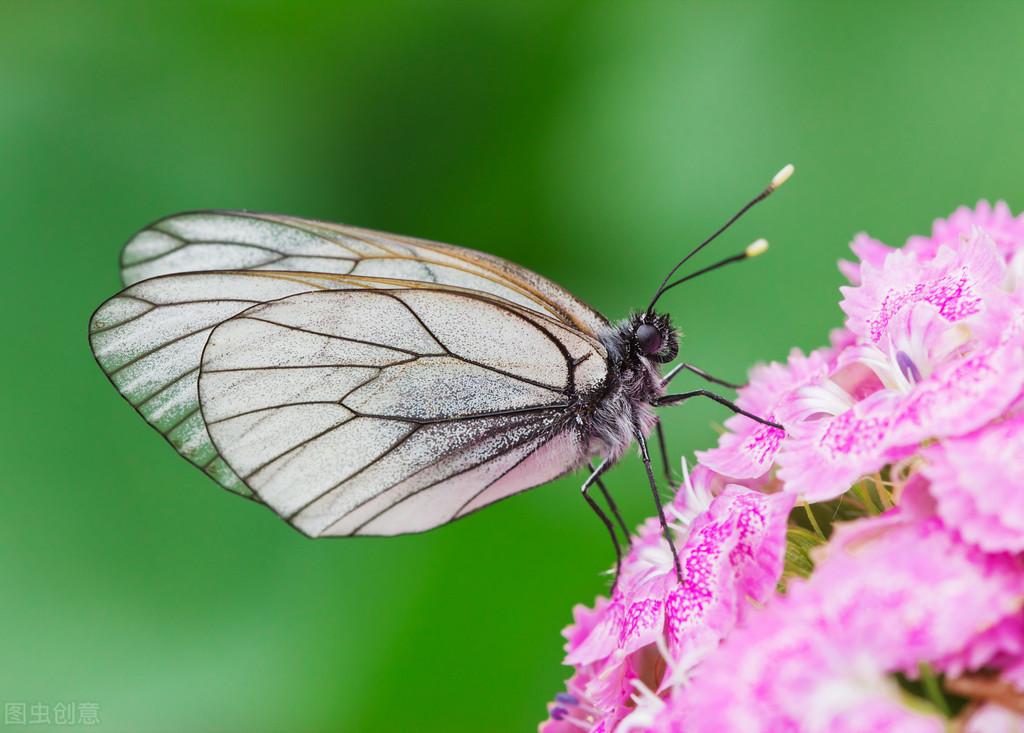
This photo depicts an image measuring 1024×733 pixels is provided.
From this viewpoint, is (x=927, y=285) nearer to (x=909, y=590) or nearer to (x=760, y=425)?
(x=760, y=425)

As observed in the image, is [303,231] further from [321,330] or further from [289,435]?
[289,435]

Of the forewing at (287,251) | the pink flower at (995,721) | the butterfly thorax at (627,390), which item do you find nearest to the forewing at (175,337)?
the forewing at (287,251)

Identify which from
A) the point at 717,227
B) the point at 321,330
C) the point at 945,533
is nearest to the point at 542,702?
the point at 321,330

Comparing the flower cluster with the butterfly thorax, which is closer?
the flower cluster

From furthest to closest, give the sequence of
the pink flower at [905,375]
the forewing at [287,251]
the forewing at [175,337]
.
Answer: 1. the forewing at [287,251]
2. the forewing at [175,337]
3. the pink flower at [905,375]

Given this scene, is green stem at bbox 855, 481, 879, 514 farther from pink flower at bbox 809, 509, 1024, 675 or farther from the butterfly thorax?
the butterfly thorax

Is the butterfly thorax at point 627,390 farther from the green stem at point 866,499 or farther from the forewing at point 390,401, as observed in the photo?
the green stem at point 866,499

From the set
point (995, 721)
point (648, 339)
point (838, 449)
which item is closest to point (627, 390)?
point (648, 339)

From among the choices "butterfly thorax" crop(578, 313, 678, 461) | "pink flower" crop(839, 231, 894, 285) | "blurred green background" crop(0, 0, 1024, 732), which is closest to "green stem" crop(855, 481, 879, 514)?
"pink flower" crop(839, 231, 894, 285)
